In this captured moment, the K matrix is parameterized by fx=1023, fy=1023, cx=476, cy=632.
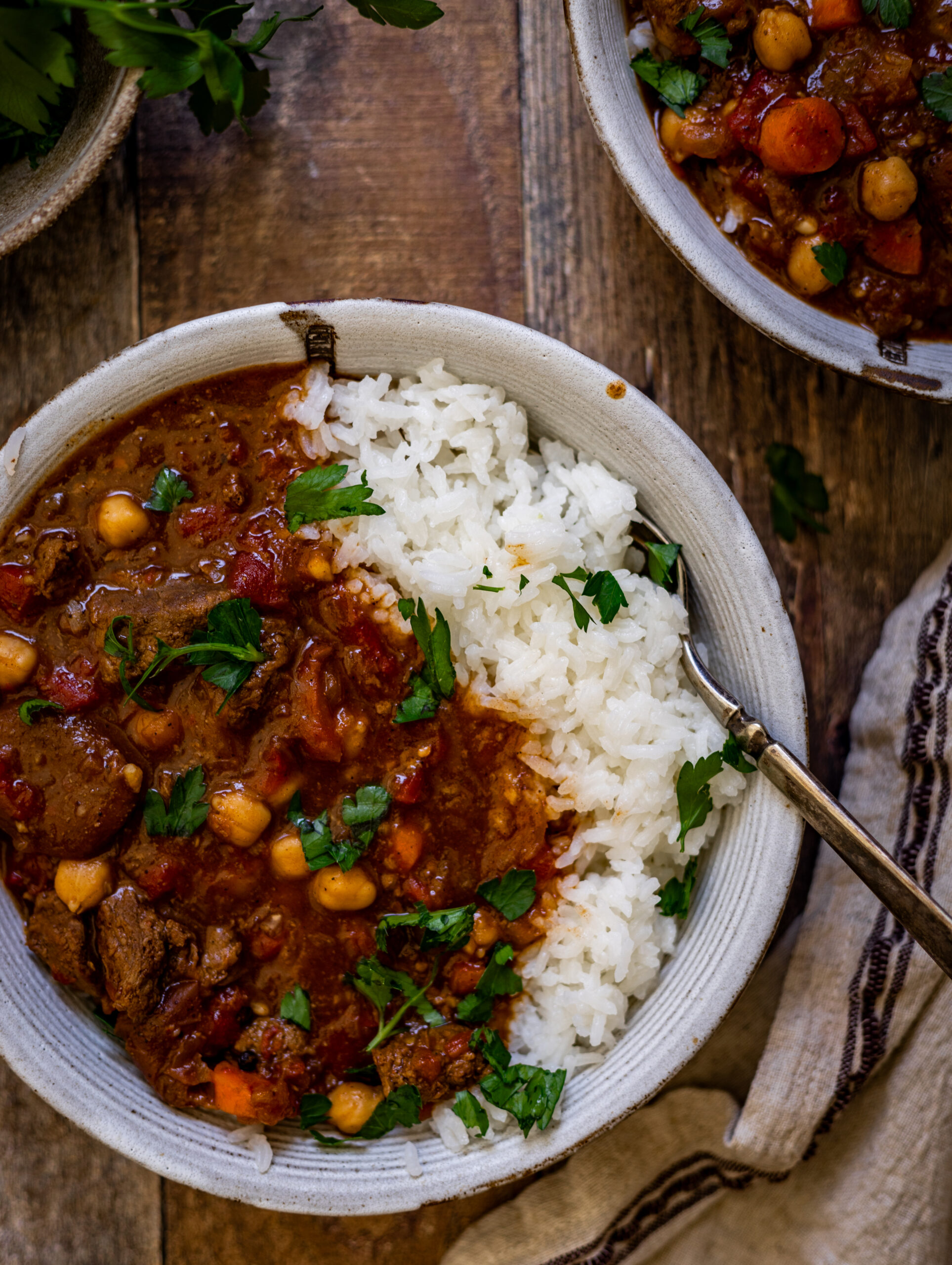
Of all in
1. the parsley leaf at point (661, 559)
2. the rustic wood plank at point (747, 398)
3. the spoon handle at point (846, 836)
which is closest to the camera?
the spoon handle at point (846, 836)

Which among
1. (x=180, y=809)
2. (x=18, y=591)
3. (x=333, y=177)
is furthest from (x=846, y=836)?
(x=333, y=177)

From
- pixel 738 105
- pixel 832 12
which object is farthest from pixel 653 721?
pixel 832 12

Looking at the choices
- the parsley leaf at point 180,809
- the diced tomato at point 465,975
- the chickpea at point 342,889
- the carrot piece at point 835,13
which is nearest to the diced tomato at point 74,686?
the parsley leaf at point 180,809

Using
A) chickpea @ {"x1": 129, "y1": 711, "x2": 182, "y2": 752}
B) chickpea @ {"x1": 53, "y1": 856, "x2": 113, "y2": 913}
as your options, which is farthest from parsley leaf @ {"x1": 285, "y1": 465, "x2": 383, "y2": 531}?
chickpea @ {"x1": 53, "y1": 856, "x2": 113, "y2": 913}

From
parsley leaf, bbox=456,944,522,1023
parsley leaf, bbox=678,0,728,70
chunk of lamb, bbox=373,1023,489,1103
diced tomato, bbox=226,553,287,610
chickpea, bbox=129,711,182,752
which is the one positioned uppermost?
parsley leaf, bbox=678,0,728,70

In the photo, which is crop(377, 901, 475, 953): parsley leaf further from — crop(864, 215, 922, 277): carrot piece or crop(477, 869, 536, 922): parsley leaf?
crop(864, 215, 922, 277): carrot piece

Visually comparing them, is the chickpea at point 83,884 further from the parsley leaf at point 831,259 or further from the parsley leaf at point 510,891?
the parsley leaf at point 831,259

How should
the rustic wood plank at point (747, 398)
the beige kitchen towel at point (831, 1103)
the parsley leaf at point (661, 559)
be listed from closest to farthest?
1. the parsley leaf at point (661, 559)
2. the beige kitchen towel at point (831, 1103)
3. the rustic wood plank at point (747, 398)
